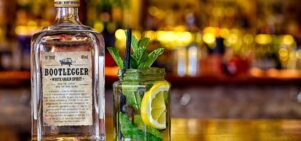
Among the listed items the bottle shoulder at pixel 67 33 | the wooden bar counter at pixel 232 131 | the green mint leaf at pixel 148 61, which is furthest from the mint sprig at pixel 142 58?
the wooden bar counter at pixel 232 131

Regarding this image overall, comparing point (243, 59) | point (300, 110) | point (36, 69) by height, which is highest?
point (36, 69)

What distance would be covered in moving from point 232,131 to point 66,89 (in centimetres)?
47

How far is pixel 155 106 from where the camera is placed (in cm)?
107

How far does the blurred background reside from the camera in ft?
10.6

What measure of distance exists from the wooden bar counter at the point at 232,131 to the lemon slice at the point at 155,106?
0.65 ft

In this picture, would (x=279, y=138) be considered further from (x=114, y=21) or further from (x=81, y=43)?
(x=114, y=21)

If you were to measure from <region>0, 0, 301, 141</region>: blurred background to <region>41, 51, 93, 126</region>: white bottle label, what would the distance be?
1.99 meters

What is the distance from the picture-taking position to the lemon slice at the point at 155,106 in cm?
104

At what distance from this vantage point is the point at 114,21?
169 inches

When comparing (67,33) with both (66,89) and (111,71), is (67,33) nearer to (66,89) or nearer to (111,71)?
(66,89)

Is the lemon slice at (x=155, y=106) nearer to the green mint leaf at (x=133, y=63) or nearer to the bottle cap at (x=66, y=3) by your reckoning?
the green mint leaf at (x=133, y=63)

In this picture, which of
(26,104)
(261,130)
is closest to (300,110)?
(26,104)

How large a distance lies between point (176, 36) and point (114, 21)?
0.52 meters

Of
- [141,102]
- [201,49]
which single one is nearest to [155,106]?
[141,102]
